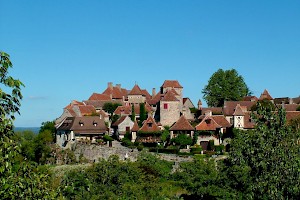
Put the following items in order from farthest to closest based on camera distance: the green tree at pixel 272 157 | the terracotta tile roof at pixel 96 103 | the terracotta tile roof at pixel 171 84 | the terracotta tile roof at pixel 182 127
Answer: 1. the terracotta tile roof at pixel 96 103
2. the terracotta tile roof at pixel 171 84
3. the terracotta tile roof at pixel 182 127
4. the green tree at pixel 272 157

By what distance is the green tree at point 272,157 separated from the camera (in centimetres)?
1661

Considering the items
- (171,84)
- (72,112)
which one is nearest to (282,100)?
(171,84)

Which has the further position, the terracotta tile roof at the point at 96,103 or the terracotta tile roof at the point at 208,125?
the terracotta tile roof at the point at 96,103

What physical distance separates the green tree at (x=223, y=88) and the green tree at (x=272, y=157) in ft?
210

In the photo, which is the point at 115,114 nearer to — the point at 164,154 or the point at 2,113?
the point at 164,154

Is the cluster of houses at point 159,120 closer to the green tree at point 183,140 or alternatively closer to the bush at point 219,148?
the green tree at point 183,140

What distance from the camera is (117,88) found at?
88.3 meters

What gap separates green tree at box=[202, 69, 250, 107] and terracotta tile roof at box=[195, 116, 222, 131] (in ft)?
81.6

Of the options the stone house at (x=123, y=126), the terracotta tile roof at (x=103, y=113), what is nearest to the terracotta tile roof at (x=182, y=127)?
the stone house at (x=123, y=126)

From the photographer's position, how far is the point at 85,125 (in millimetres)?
62062

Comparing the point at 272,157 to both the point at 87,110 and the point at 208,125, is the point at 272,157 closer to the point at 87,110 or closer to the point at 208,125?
the point at 208,125

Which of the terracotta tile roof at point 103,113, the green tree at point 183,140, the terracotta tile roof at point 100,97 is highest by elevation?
the terracotta tile roof at point 100,97

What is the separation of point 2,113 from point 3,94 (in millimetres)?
350

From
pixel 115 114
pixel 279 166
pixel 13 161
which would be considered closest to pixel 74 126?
pixel 115 114
